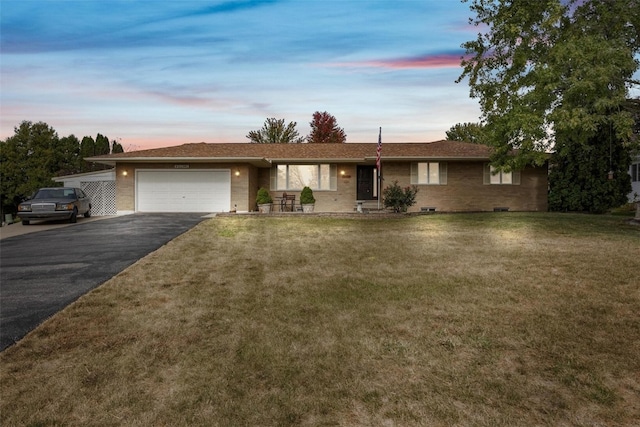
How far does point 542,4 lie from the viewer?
11977 millimetres

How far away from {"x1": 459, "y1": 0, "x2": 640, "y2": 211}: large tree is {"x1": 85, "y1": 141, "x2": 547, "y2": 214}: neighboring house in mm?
6548

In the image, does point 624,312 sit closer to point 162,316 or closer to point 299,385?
point 299,385

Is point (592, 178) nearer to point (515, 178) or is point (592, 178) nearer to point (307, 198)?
point (515, 178)

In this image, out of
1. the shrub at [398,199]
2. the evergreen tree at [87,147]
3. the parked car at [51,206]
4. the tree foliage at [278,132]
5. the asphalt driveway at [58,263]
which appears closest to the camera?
the asphalt driveway at [58,263]

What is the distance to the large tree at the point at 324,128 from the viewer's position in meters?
47.9

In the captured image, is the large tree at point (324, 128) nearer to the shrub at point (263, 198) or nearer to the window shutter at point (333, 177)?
the window shutter at point (333, 177)

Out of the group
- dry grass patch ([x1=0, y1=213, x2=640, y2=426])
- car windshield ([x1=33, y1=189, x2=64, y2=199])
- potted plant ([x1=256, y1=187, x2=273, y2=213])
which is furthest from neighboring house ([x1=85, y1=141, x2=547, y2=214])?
dry grass patch ([x1=0, y1=213, x2=640, y2=426])

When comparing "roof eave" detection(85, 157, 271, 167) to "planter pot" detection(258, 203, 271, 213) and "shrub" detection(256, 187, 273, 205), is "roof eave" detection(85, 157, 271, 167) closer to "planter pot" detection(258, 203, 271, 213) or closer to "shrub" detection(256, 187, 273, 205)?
"shrub" detection(256, 187, 273, 205)

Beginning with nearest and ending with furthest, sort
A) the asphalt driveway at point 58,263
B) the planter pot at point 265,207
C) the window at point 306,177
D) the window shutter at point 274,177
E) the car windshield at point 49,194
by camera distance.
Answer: the asphalt driveway at point 58,263, the car windshield at point 49,194, the planter pot at point 265,207, the window at point 306,177, the window shutter at point 274,177

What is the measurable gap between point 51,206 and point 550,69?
18.5m

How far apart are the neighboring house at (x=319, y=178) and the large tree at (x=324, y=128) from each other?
26.5 m

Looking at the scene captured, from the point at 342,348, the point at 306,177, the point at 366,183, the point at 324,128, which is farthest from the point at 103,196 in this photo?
the point at 324,128

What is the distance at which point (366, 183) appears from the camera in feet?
70.2

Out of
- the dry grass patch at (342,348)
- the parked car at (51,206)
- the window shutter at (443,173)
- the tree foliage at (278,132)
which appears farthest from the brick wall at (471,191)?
the tree foliage at (278,132)
